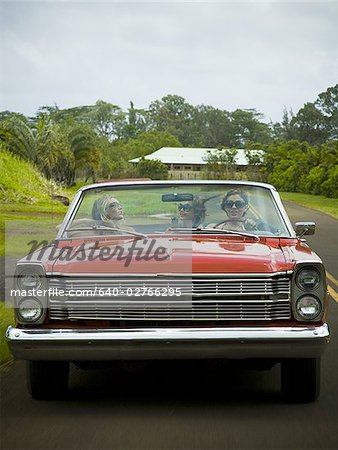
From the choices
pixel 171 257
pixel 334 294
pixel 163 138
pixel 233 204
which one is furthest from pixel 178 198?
pixel 163 138

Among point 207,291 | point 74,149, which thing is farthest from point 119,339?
point 74,149

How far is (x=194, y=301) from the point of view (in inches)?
215

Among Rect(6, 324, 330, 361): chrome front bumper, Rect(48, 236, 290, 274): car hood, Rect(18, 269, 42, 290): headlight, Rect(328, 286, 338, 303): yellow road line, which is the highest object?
Rect(48, 236, 290, 274): car hood

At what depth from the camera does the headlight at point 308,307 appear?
18.0ft

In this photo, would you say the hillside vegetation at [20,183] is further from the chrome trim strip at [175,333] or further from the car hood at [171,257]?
the chrome trim strip at [175,333]

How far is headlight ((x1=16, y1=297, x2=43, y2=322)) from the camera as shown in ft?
18.2

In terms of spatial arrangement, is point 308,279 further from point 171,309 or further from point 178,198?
point 178,198

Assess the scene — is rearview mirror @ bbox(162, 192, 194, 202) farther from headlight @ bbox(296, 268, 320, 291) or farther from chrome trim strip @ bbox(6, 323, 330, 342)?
chrome trim strip @ bbox(6, 323, 330, 342)

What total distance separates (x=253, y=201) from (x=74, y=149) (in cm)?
5520

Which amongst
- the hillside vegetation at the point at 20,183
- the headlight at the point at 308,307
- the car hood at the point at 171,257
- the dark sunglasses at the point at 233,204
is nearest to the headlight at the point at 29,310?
the car hood at the point at 171,257

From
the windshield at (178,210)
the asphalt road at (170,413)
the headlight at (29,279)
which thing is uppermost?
the windshield at (178,210)

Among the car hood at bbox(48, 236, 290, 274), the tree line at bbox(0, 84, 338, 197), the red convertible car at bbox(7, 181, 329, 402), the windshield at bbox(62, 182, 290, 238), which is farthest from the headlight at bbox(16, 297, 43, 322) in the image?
the tree line at bbox(0, 84, 338, 197)

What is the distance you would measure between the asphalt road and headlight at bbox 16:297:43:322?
0.58 meters

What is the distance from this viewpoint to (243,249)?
591 centimetres
